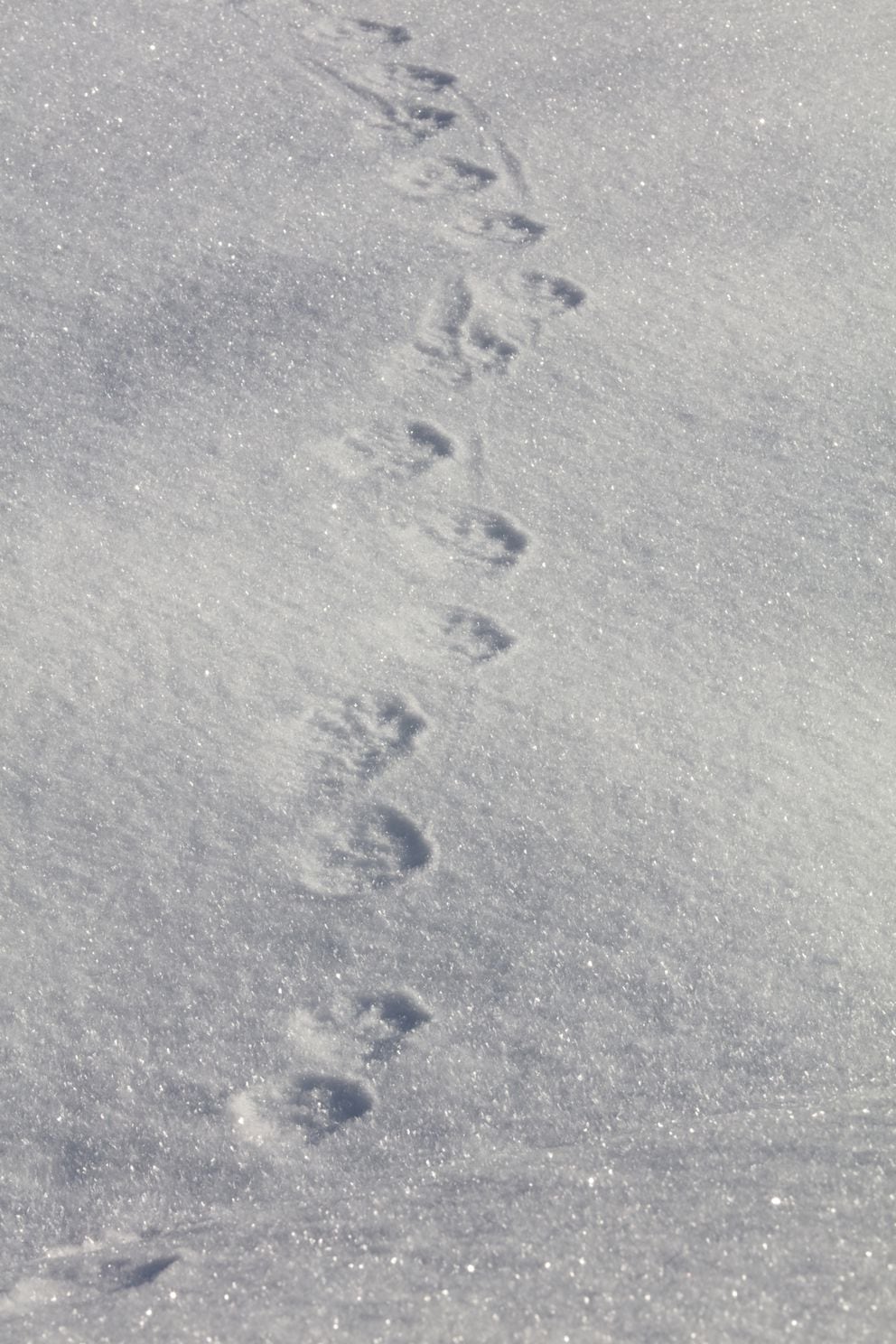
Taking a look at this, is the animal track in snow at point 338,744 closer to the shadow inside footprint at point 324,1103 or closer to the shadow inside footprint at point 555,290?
the shadow inside footprint at point 324,1103

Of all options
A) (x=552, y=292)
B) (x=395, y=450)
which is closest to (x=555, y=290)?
(x=552, y=292)

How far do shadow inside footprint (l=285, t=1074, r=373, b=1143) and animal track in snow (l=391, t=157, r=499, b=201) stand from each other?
1342 mm

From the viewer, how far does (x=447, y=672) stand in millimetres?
1501

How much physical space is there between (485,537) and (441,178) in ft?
2.15

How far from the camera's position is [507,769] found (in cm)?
145

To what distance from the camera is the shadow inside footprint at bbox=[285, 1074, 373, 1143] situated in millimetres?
1281

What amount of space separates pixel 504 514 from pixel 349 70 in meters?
0.89

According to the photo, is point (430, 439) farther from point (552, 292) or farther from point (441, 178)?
point (441, 178)

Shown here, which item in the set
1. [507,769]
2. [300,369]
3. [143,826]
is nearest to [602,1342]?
[507,769]

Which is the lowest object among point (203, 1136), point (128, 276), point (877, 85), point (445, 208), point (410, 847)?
point (203, 1136)

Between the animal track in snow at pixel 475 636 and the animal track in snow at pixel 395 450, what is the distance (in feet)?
0.79

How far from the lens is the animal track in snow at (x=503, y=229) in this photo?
1.76 metres

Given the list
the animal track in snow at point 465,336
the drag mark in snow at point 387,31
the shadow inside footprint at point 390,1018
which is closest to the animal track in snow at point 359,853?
the shadow inside footprint at point 390,1018

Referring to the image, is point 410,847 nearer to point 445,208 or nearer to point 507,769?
point 507,769
